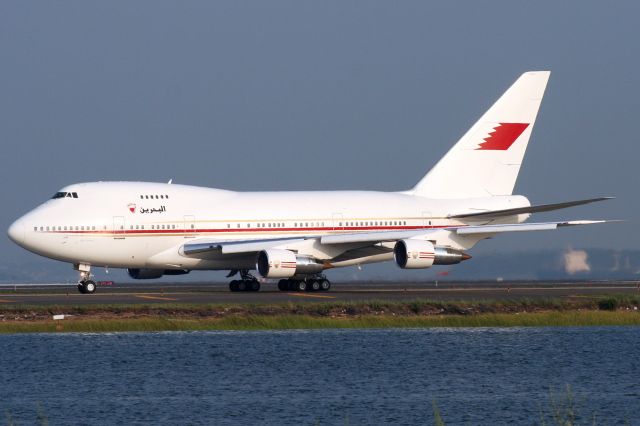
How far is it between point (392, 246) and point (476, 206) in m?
5.15

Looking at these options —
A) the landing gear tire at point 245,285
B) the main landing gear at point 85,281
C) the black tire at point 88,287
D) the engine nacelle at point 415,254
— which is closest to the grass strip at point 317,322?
the engine nacelle at point 415,254

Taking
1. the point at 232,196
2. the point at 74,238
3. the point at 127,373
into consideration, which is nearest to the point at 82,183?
the point at 74,238

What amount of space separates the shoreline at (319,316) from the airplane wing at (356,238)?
28.4ft

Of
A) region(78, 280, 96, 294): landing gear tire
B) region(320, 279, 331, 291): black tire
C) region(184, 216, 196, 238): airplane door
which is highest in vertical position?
region(184, 216, 196, 238): airplane door

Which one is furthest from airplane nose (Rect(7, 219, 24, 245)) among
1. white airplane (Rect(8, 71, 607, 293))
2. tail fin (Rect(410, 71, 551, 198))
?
tail fin (Rect(410, 71, 551, 198))

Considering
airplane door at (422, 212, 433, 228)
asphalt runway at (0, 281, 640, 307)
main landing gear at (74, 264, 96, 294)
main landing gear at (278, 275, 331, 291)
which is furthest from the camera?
airplane door at (422, 212, 433, 228)

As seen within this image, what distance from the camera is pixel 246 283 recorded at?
6203 cm

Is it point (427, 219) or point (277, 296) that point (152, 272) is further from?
point (427, 219)

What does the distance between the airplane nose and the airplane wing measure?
23.9ft

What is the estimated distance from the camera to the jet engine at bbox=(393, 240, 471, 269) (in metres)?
57.3

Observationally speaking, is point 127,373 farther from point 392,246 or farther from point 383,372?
point 392,246

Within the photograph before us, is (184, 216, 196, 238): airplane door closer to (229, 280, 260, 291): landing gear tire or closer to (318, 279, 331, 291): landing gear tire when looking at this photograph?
(229, 280, 260, 291): landing gear tire

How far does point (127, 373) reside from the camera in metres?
37.5

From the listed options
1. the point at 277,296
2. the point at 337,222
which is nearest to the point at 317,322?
the point at 277,296
